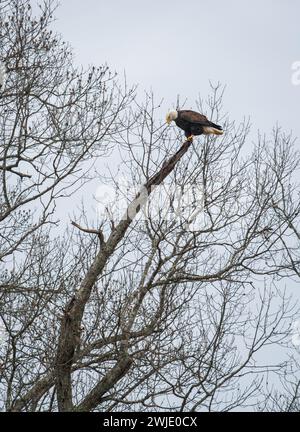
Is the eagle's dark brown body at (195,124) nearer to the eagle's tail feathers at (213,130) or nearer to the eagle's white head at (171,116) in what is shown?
the eagle's tail feathers at (213,130)

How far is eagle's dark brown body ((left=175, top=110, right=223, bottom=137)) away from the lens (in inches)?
387

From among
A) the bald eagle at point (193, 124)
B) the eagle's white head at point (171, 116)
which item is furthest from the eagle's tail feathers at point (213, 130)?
the eagle's white head at point (171, 116)

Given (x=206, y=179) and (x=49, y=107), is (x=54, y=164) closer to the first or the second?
(x=49, y=107)

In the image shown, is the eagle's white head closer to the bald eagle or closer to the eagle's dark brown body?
the bald eagle

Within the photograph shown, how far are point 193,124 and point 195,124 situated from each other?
0.06m

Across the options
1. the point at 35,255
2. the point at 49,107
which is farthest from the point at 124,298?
the point at 49,107

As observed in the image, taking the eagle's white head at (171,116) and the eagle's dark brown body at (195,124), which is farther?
the eagle's dark brown body at (195,124)

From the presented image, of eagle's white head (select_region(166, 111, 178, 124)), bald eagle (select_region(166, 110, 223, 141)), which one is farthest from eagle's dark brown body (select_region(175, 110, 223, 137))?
eagle's white head (select_region(166, 111, 178, 124))

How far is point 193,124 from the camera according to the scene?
998 cm

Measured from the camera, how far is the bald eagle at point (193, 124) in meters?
9.79

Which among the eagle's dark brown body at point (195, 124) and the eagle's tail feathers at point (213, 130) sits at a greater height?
the eagle's dark brown body at point (195, 124)

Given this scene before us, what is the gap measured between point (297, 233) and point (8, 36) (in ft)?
18.3

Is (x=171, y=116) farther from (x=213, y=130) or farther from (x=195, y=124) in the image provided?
(x=213, y=130)
